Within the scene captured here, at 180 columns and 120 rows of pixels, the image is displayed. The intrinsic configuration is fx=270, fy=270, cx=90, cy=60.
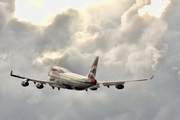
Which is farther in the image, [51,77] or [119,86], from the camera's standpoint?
[51,77]

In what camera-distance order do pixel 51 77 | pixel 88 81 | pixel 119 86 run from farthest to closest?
pixel 51 77 < pixel 119 86 < pixel 88 81

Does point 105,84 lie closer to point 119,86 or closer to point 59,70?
point 119,86

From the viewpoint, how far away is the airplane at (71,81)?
96.8 m

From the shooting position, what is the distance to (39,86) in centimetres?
10956

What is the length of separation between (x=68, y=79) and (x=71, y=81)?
2571 mm

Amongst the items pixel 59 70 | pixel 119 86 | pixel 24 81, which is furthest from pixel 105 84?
pixel 24 81

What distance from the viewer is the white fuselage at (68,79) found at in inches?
3812

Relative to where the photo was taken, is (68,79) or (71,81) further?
(68,79)

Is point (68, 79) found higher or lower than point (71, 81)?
higher

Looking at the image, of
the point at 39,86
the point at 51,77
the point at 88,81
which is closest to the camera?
the point at 88,81

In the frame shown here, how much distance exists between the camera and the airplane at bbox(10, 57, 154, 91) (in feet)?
318

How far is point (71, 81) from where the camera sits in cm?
10300

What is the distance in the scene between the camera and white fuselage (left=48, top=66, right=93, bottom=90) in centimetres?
9681

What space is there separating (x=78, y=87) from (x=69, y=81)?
657 centimetres
